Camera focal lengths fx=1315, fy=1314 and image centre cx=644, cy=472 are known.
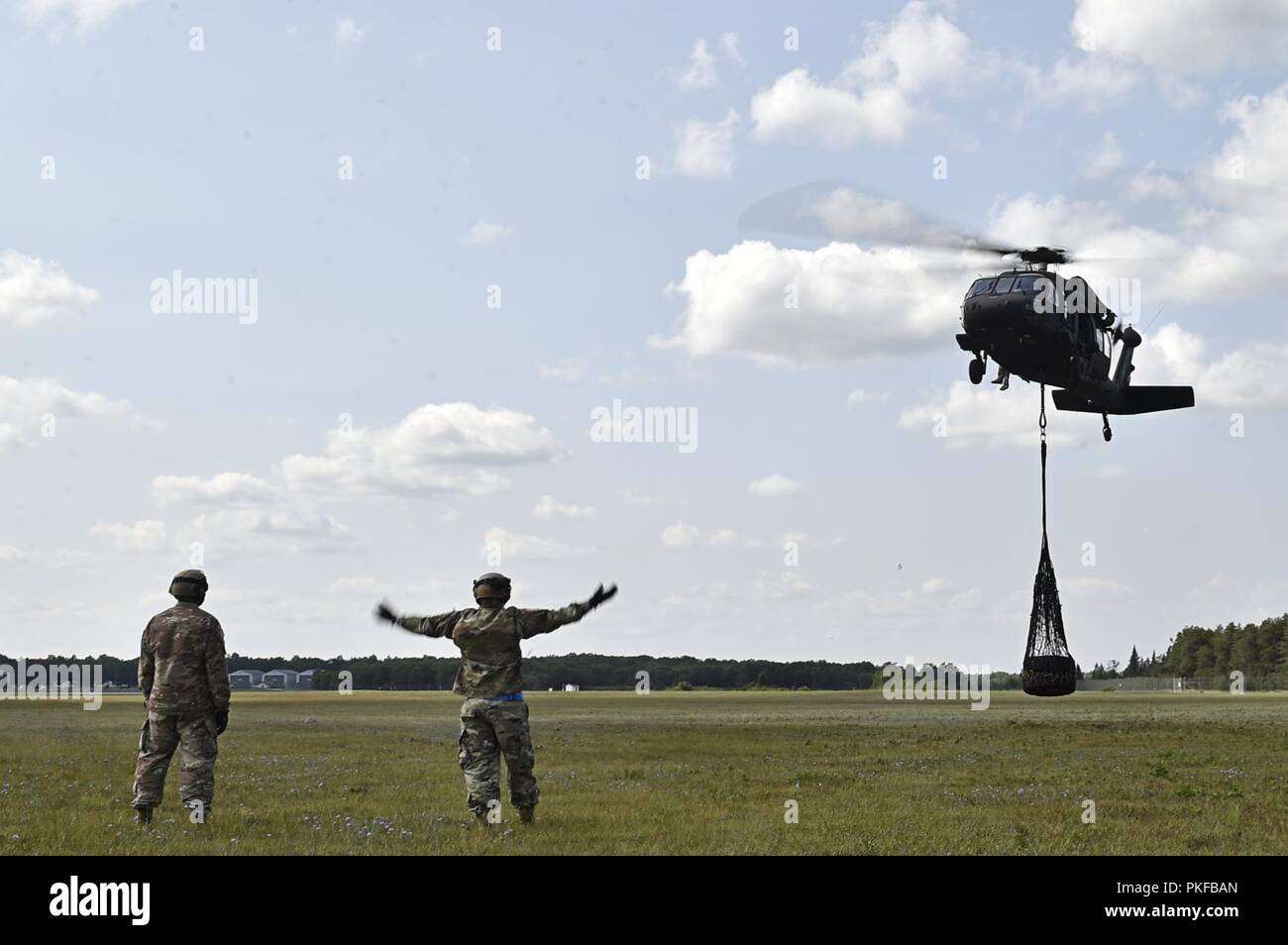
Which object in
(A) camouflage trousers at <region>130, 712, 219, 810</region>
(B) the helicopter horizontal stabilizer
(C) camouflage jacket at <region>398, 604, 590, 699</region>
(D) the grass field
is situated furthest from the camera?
(B) the helicopter horizontal stabilizer

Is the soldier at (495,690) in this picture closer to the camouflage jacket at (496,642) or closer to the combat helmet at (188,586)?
the camouflage jacket at (496,642)

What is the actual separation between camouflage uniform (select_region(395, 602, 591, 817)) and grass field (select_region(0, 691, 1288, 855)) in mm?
444

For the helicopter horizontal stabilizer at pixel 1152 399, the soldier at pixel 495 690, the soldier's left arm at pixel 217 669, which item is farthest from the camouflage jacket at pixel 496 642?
the helicopter horizontal stabilizer at pixel 1152 399

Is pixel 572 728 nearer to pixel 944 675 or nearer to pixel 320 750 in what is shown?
pixel 320 750

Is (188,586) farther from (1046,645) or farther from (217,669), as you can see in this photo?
(1046,645)

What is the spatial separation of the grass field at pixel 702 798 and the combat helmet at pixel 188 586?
2436 millimetres

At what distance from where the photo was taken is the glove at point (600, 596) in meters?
13.5

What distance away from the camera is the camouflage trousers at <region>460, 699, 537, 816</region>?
44.1ft

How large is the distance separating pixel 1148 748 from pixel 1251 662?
18423 cm

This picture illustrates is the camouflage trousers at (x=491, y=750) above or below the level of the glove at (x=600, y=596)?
below

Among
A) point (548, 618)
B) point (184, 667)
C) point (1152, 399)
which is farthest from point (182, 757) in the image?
point (1152, 399)

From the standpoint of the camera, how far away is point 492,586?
1381 cm

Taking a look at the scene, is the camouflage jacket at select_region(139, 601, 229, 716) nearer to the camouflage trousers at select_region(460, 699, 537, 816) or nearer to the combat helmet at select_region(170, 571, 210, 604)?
the combat helmet at select_region(170, 571, 210, 604)

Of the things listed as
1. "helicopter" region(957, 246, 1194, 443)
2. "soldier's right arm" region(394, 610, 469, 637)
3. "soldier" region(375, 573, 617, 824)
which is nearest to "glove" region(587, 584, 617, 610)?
"soldier" region(375, 573, 617, 824)
